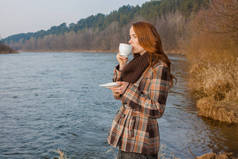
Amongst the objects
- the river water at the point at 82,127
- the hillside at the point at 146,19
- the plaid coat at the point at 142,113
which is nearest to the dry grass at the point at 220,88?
the river water at the point at 82,127

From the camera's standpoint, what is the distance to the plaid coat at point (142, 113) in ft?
6.38

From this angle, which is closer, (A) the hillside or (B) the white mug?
(B) the white mug

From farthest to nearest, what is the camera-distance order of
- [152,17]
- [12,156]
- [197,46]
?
[152,17] → [197,46] → [12,156]

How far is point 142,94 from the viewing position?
199 centimetres

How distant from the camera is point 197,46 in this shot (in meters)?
19.7

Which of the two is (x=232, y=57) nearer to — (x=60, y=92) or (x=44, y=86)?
(x=60, y=92)

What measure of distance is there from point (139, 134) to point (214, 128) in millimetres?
6331

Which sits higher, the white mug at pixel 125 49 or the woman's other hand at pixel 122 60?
the white mug at pixel 125 49

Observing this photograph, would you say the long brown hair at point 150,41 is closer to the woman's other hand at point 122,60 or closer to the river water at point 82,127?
the woman's other hand at point 122,60

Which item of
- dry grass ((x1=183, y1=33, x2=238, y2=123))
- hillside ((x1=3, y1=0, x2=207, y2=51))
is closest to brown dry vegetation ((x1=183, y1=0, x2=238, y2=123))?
dry grass ((x1=183, y1=33, x2=238, y2=123))

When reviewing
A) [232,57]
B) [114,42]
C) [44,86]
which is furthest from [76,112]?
[114,42]

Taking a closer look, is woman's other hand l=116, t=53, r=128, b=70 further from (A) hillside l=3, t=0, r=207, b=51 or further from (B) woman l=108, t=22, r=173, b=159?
(A) hillside l=3, t=0, r=207, b=51

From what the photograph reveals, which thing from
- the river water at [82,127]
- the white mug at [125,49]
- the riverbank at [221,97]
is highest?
the white mug at [125,49]

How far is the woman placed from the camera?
1.95 metres
